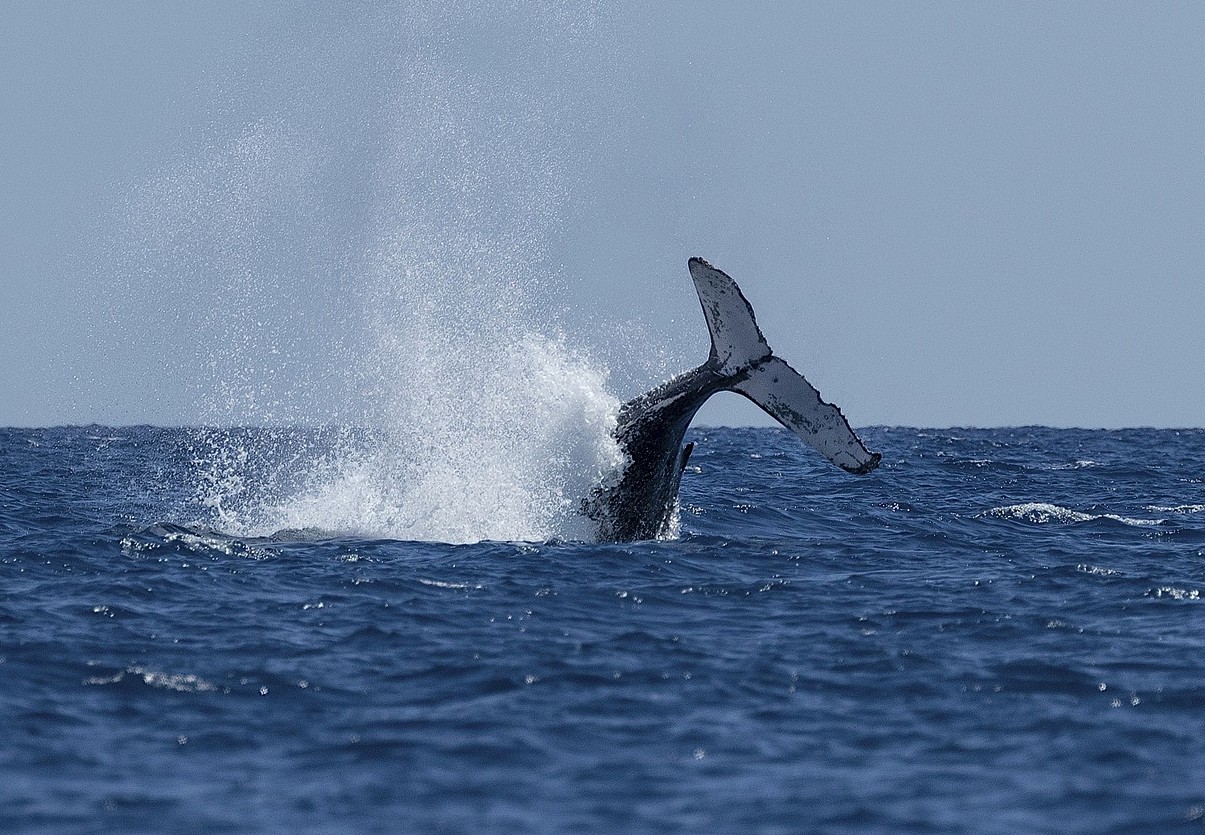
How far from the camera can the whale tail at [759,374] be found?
1739 cm

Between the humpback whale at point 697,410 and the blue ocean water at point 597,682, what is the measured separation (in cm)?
58

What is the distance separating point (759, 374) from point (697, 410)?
0.97 meters

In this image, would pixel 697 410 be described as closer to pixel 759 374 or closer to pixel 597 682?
pixel 759 374

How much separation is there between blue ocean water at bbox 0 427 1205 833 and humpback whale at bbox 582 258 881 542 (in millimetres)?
576

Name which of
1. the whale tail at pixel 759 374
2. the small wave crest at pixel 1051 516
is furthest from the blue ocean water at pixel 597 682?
the small wave crest at pixel 1051 516

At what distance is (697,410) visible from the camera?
18.4m

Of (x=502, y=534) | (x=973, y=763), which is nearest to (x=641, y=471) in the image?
(x=502, y=534)

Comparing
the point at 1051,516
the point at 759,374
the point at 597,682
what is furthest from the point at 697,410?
the point at 1051,516

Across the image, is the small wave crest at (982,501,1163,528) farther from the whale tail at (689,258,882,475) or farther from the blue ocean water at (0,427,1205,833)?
the whale tail at (689,258,882,475)

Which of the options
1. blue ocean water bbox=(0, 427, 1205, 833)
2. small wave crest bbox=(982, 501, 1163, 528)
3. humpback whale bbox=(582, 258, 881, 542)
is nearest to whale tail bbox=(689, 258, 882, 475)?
humpback whale bbox=(582, 258, 881, 542)

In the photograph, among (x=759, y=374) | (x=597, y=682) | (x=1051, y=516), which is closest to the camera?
(x=597, y=682)

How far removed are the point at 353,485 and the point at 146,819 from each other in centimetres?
1620

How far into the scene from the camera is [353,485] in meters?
24.6

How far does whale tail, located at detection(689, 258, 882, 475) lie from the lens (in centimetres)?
1739
